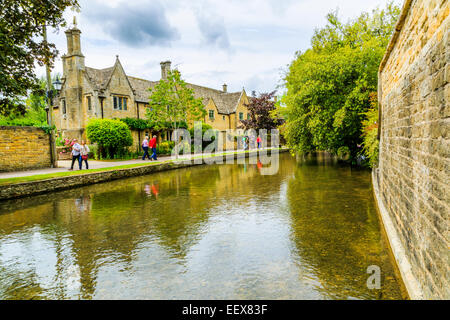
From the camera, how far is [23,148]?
16828 millimetres

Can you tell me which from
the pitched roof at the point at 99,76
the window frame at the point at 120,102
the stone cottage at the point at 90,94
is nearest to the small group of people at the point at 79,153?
the stone cottage at the point at 90,94

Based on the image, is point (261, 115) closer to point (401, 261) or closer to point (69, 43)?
point (69, 43)

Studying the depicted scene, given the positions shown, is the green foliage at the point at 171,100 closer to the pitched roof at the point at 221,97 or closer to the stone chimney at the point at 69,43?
the stone chimney at the point at 69,43

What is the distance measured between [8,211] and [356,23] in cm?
2547

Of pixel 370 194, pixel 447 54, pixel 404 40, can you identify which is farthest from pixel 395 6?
pixel 447 54

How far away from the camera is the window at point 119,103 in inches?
1193

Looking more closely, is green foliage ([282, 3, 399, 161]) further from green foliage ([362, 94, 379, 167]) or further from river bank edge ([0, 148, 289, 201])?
river bank edge ([0, 148, 289, 201])

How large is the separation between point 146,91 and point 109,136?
41.2 ft

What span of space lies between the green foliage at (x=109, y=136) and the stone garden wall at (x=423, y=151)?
73.0ft

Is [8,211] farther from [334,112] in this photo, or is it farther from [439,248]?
[334,112]

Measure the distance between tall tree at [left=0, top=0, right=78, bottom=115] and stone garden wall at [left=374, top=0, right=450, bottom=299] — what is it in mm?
12450

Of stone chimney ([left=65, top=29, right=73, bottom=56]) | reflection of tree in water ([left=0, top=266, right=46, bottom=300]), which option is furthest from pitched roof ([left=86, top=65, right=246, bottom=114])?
reflection of tree in water ([left=0, top=266, right=46, bottom=300])

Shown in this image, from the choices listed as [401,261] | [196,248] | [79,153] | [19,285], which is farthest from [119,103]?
[401,261]
